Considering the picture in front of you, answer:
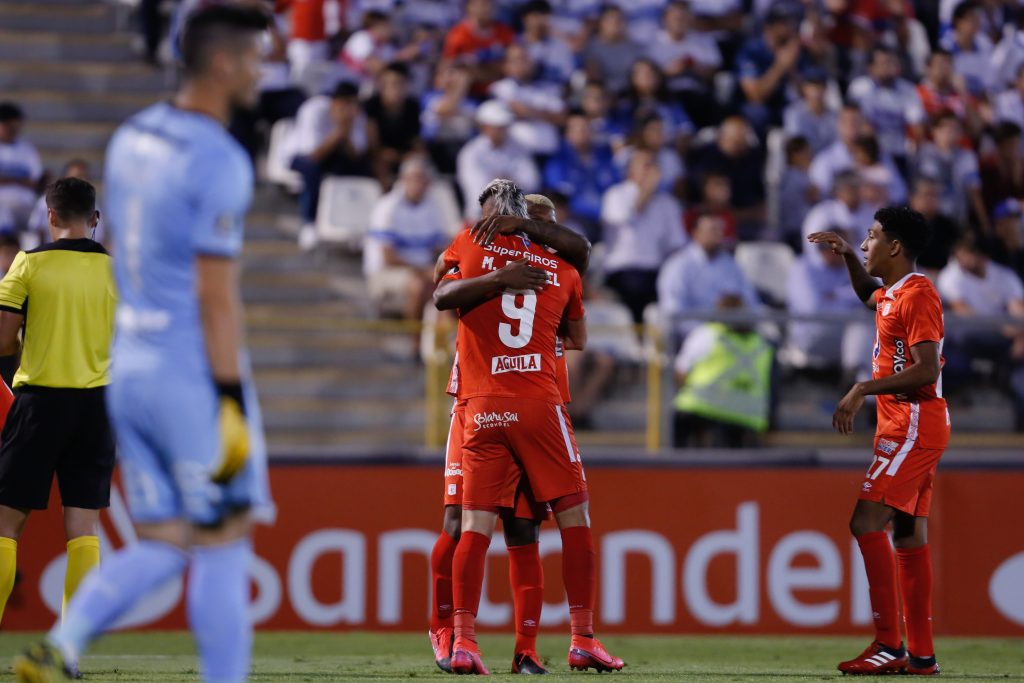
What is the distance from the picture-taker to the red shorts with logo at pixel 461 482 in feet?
25.1

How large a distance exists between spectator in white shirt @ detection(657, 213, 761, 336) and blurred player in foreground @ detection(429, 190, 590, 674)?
4580 millimetres

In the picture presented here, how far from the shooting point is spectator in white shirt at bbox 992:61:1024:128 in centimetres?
1583

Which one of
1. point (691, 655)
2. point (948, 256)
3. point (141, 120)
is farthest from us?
point (948, 256)

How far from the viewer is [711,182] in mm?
14164

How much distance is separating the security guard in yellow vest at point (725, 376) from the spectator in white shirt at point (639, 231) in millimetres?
1742

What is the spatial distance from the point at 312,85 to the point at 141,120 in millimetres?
10589

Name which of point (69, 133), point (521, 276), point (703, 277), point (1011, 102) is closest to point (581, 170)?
point (703, 277)

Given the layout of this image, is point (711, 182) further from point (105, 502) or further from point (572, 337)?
point (105, 502)

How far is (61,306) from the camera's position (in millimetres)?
7270

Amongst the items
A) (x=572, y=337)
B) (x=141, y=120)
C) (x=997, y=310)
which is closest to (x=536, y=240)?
(x=572, y=337)

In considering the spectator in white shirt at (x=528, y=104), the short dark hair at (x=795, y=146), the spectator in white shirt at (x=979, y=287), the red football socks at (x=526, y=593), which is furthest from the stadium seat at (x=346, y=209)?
the red football socks at (x=526, y=593)

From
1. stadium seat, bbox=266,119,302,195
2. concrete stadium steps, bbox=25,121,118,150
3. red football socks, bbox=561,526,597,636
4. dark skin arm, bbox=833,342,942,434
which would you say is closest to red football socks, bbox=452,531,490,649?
red football socks, bbox=561,526,597,636

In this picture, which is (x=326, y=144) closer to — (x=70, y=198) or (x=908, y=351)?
(x=70, y=198)

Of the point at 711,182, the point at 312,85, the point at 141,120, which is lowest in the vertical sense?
the point at 141,120
